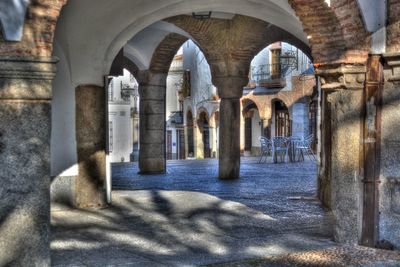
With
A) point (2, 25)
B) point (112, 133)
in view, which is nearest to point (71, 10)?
point (2, 25)

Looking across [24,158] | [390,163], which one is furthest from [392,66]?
[24,158]

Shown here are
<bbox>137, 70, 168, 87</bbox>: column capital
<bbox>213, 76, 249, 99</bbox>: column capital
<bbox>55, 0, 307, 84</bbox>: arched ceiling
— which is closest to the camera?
<bbox>55, 0, 307, 84</bbox>: arched ceiling

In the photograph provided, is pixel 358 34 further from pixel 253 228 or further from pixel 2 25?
pixel 2 25

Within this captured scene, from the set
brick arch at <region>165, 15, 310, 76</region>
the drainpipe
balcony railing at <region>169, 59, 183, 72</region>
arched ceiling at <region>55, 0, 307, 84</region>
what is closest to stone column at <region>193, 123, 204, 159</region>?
balcony railing at <region>169, 59, 183, 72</region>

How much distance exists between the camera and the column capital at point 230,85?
1159 centimetres

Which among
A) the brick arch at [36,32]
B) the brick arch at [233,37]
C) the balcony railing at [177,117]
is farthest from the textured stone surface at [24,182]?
the balcony railing at [177,117]

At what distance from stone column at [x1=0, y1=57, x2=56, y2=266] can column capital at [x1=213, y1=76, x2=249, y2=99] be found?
7310mm

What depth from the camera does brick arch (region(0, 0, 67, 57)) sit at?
14.3 ft

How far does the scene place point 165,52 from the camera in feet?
41.9

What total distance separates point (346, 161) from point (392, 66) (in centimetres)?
96

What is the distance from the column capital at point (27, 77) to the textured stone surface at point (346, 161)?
2664mm

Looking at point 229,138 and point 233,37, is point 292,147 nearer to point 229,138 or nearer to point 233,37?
point 229,138

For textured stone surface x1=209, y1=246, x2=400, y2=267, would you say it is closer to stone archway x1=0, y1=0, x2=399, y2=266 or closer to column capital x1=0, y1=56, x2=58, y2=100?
stone archway x1=0, y1=0, x2=399, y2=266

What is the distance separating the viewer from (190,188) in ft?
33.5
